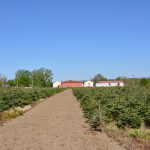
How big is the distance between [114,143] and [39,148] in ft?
8.37

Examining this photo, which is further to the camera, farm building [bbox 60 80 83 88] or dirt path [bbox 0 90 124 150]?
farm building [bbox 60 80 83 88]

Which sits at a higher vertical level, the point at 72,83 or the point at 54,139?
the point at 72,83

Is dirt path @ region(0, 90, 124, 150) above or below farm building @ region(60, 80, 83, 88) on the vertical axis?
below

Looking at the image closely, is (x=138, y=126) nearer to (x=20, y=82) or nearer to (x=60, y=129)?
(x=60, y=129)

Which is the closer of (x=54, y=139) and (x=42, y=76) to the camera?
(x=54, y=139)

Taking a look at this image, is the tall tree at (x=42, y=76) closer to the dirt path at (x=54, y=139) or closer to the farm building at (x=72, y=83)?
the farm building at (x=72, y=83)

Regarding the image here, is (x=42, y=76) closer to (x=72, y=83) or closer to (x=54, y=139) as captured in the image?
(x=72, y=83)

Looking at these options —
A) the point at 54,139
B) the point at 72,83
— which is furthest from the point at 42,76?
the point at 54,139

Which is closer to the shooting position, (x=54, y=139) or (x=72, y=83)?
(x=54, y=139)

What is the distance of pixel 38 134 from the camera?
48.6 feet

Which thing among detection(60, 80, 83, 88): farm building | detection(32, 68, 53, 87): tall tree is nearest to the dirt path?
detection(32, 68, 53, 87): tall tree

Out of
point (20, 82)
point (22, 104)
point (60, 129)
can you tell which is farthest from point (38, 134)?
point (20, 82)

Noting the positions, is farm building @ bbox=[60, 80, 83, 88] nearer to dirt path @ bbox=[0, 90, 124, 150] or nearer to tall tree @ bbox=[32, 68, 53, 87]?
tall tree @ bbox=[32, 68, 53, 87]

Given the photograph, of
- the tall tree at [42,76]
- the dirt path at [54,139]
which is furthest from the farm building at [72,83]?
the dirt path at [54,139]
